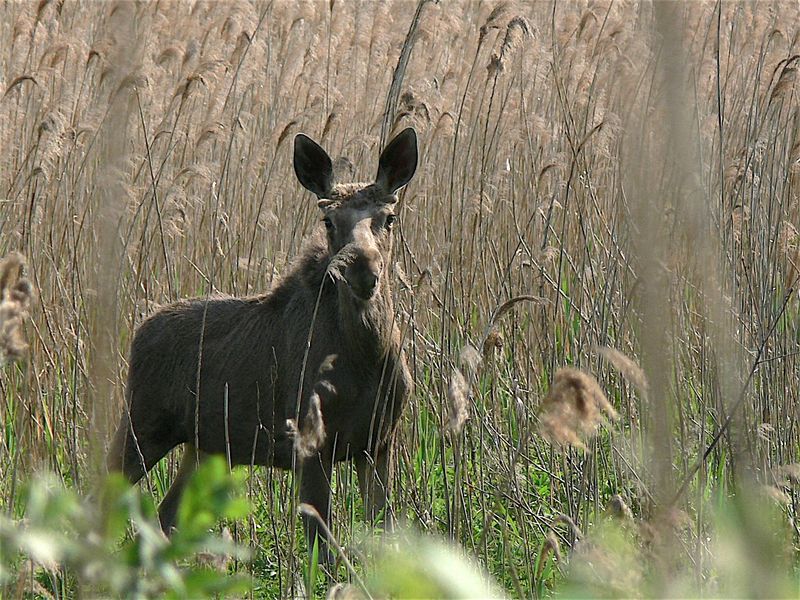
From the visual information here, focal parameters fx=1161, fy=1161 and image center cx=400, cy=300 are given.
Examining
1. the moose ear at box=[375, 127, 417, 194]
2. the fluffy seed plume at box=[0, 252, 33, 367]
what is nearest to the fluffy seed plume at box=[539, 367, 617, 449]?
the fluffy seed plume at box=[0, 252, 33, 367]

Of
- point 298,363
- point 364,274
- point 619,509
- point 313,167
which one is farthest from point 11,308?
point 313,167

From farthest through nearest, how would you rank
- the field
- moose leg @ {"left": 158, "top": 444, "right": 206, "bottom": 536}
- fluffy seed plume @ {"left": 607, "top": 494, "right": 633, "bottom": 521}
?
moose leg @ {"left": 158, "top": 444, "right": 206, "bottom": 536}, fluffy seed plume @ {"left": 607, "top": 494, "right": 633, "bottom": 521}, the field

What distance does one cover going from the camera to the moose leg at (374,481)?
4195 mm

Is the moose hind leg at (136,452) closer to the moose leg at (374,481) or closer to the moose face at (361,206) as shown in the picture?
the moose leg at (374,481)

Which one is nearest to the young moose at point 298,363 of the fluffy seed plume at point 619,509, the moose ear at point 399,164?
the moose ear at point 399,164

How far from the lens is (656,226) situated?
1.40 metres

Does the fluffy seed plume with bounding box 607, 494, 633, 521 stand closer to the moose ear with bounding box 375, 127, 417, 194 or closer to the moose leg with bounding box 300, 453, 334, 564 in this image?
the moose leg with bounding box 300, 453, 334, 564

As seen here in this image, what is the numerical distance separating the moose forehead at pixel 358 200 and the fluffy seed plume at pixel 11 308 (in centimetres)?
233

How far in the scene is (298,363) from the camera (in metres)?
4.51

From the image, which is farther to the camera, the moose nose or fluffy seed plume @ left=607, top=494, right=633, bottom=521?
the moose nose

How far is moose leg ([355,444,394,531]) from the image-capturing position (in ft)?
13.8

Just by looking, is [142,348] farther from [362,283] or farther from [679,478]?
[679,478]

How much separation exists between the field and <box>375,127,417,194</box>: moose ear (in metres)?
0.11

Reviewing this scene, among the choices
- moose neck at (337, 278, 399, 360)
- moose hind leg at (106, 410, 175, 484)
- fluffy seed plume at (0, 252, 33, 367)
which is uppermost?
fluffy seed plume at (0, 252, 33, 367)
